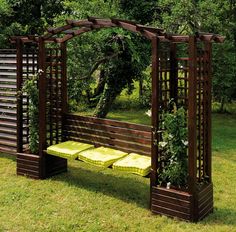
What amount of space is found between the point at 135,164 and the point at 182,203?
2.63ft

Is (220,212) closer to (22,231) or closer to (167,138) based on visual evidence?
(167,138)

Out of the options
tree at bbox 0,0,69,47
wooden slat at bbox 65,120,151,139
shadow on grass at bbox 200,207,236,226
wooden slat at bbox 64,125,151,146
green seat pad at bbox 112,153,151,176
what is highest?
tree at bbox 0,0,69,47

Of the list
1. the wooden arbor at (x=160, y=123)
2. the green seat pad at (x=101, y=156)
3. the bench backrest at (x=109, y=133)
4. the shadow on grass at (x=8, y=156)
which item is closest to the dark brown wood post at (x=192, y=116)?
the wooden arbor at (x=160, y=123)

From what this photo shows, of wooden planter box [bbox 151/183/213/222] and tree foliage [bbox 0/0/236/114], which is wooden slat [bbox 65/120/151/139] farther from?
tree foliage [bbox 0/0/236/114]

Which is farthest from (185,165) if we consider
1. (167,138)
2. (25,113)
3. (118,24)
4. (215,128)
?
(215,128)

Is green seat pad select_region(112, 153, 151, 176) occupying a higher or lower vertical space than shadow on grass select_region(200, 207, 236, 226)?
higher

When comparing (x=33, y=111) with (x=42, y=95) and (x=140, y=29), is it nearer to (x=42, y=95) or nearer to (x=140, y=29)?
(x=42, y=95)

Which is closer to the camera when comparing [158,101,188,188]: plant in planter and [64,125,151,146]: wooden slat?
[158,101,188,188]: plant in planter

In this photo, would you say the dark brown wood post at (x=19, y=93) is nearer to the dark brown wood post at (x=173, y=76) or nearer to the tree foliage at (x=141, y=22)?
the dark brown wood post at (x=173, y=76)

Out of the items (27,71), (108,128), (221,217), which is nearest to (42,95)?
(27,71)

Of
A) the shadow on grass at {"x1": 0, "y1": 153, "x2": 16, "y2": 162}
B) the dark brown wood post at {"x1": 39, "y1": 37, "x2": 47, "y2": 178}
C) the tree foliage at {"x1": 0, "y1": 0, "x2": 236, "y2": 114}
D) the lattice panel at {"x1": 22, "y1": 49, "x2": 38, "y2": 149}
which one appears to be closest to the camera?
the dark brown wood post at {"x1": 39, "y1": 37, "x2": 47, "y2": 178}

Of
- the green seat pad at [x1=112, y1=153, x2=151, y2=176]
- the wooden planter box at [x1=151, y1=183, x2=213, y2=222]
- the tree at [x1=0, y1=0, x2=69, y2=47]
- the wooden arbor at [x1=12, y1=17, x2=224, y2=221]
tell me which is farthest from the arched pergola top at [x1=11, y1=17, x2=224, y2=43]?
the tree at [x1=0, y1=0, x2=69, y2=47]

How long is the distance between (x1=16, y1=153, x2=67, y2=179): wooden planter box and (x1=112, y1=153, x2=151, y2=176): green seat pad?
166cm

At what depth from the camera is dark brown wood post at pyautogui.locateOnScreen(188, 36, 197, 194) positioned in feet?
16.3
